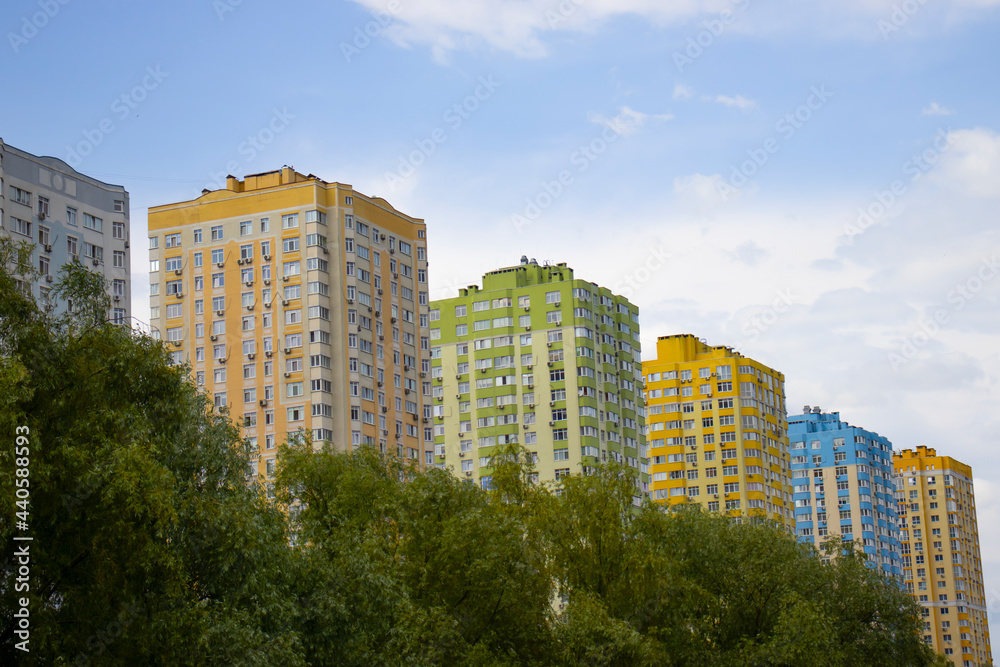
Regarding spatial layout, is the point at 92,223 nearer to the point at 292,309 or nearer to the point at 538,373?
the point at 292,309

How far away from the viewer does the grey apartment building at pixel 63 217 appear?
8362 cm

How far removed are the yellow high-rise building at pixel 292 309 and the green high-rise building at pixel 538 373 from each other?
23248 millimetres

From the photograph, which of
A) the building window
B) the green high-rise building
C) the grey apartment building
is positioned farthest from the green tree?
the green high-rise building

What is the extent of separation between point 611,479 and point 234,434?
21631 millimetres

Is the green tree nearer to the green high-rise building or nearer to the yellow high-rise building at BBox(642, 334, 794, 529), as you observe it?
the green high-rise building

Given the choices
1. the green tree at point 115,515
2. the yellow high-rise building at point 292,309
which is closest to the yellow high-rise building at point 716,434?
the yellow high-rise building at point 292,309

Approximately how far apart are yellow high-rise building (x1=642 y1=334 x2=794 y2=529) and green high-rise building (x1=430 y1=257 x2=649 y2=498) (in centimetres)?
1824

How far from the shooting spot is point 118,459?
1119 inches

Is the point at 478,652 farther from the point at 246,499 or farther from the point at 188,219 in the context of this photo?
the point at 188,219

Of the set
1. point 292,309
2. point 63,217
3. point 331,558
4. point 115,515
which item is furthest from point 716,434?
point 115,515

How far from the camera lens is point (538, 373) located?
138 m

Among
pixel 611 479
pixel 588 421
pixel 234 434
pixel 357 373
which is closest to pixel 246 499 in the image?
pixel 234 434

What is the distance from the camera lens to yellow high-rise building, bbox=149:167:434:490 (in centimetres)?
10781

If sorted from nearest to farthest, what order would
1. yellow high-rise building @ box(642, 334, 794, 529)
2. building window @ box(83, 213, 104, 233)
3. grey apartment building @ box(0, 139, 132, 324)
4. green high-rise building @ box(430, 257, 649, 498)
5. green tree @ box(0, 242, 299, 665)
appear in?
green tree @ box(0, 242, 299, 665)
grey apartment building @ box(0, 139, 132, 324)
building window @ box(83, 213, 104, 233)
green high-rise building @ box(430, 257, 649, 498)
yellow high-rise building @ box(642, 334, 794, 529)
